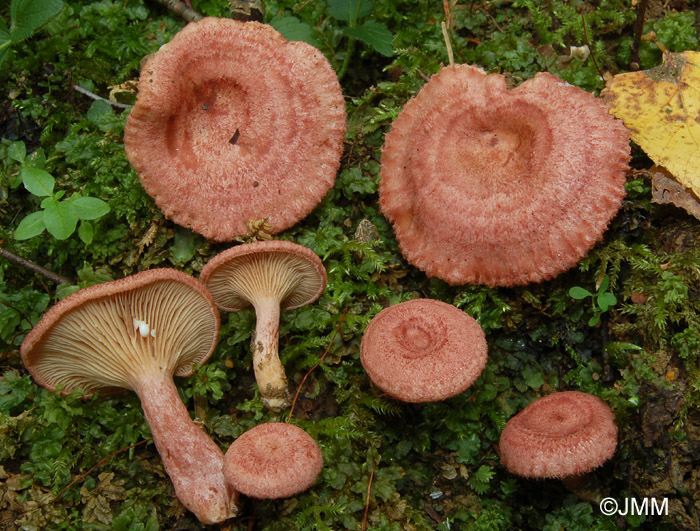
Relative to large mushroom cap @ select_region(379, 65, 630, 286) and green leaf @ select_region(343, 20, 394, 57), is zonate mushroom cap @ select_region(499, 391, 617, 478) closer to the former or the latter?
large mushroom cap @ select_region(379, 65, 630, 286)

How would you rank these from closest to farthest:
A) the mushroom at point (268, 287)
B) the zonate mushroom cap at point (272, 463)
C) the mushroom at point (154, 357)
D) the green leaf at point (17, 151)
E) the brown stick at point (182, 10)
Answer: the zonate mushroom cap at point (272, 463), the mushroom at point (154, 357), the mushroom at point (268, 287), the green leaf at point (17, 151), the brown stick at point (182, 10)

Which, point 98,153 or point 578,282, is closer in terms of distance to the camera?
point 578,282

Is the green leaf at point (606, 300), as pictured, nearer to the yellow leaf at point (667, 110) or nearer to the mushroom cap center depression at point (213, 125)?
the yellow leaf at point (667, 110)

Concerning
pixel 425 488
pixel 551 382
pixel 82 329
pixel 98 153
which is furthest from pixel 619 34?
pixel 82 329

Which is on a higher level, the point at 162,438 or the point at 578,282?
the point at 578,282

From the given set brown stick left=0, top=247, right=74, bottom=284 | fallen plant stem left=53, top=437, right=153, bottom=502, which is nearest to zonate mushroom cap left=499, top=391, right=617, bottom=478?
fallen plant stem left=53, top=437, right=153, bottom=502

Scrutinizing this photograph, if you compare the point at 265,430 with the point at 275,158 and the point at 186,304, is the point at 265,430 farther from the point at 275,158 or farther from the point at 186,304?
the point at 275,158

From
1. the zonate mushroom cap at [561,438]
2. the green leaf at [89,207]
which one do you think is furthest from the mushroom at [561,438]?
the green leaf at [89,207]
